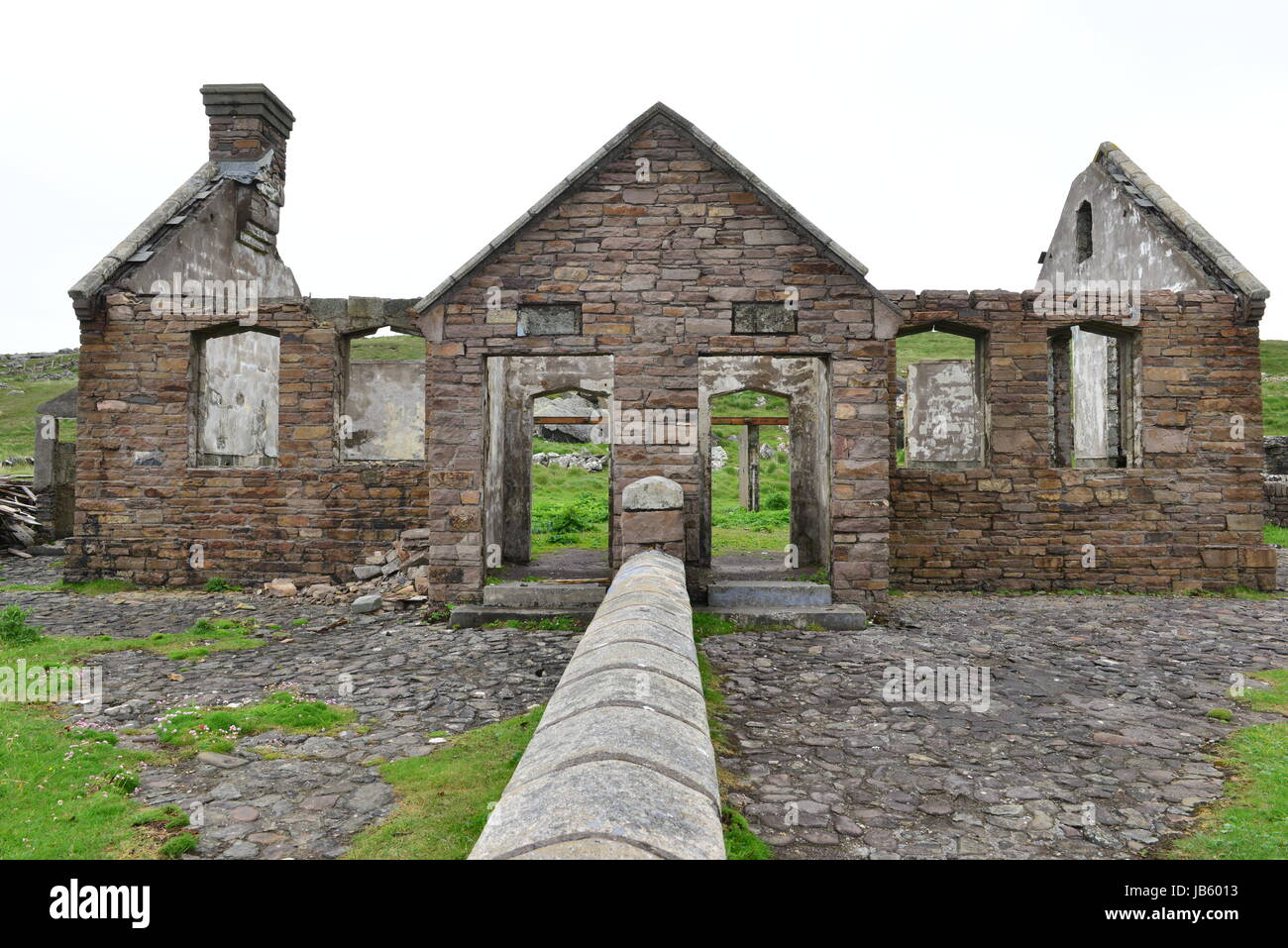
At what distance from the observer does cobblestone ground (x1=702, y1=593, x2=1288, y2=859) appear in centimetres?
366

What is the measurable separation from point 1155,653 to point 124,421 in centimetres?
1332

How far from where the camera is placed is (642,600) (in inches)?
203

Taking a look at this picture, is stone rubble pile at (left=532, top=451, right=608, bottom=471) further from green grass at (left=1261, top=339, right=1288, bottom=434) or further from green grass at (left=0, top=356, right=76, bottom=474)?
green grass at (left=1261, top=339, right=1288, bottom=434)

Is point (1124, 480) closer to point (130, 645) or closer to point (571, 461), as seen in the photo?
point (130, 645)

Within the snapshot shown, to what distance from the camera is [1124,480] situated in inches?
444

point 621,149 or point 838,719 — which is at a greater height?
point 621,149

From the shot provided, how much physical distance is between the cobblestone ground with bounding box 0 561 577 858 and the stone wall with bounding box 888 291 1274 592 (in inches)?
263

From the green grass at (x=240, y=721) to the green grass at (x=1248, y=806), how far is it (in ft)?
15.7

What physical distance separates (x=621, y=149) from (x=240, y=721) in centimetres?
707

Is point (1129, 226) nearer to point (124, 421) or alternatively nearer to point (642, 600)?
point (642, 600)

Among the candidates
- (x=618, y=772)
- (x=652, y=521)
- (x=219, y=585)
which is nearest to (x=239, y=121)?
(x=219, y=585)

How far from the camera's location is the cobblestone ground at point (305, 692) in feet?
12.5
